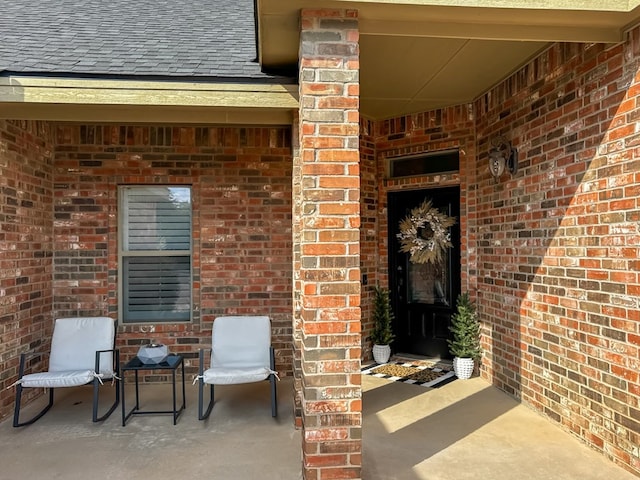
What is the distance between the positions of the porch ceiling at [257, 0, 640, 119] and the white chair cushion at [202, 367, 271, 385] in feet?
8.31

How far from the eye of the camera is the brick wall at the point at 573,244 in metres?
2.87

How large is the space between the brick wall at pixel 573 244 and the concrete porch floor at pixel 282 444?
31 centimetres

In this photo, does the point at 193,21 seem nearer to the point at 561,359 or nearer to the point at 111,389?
the point at 111,389

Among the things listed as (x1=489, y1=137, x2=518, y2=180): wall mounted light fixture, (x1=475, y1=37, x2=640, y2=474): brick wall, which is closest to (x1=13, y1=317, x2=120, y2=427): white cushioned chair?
(x1=475, y1=37, x2=640, y2=474): brick wall

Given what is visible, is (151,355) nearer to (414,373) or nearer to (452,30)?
(414,373)

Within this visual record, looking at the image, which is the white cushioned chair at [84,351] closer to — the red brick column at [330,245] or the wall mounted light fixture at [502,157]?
the red brick column at [330,245]

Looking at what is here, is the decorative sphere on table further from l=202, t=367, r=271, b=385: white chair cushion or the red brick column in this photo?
the red brick column

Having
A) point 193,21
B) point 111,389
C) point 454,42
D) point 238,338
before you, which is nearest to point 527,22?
point 454,42

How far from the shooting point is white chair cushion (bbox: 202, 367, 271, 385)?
374cm

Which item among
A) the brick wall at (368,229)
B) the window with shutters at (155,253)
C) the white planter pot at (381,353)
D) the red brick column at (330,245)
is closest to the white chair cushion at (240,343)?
the window with shutters at (155,253)

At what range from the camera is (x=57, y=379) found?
3.70m

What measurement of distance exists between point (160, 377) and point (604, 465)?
410cm

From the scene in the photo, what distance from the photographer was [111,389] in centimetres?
455

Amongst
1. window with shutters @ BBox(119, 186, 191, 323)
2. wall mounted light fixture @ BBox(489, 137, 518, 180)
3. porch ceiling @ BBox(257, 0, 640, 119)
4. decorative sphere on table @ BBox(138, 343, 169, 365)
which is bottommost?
decorative sphere on table @ BBox(138, 343, 169, 365)
